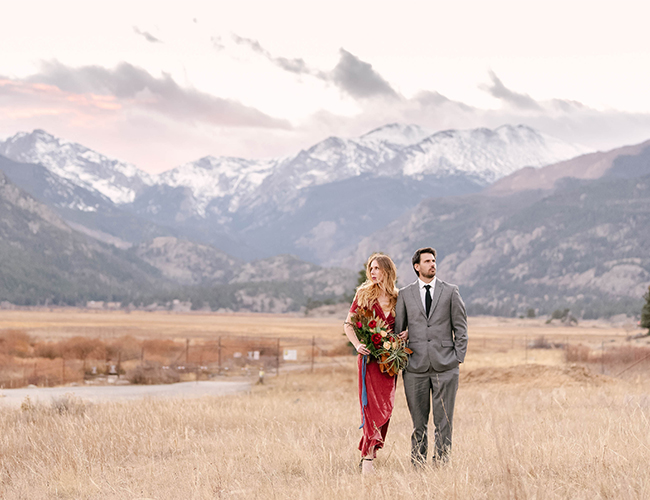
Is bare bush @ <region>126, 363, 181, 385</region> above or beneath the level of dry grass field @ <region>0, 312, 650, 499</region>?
beneath

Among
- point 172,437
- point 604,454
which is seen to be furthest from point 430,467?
point 172,437

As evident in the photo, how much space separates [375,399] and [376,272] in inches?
50.7

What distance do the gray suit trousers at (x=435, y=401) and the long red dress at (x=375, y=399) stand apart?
211 mm

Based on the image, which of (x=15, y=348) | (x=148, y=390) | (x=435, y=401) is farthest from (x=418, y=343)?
(x=15, y=348)

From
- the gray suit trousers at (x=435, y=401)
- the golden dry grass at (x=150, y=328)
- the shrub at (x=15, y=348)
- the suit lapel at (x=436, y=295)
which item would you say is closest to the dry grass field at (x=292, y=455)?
the gray suit trousers at (x=435, y=401)

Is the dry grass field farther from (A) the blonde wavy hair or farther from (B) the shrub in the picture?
(B) the shrub

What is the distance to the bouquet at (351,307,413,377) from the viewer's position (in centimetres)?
709

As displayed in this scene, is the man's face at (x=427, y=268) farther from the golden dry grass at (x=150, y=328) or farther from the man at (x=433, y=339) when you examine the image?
the golden dry grass at (x=150, y=328)

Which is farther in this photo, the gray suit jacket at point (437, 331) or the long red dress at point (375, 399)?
the long red dress at point (375, 399)

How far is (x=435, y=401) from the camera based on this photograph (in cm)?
726

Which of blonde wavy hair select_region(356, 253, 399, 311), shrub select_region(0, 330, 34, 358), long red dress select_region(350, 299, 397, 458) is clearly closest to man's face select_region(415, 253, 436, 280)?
blonde wavy hair select_region(356, 253, 399, 311)

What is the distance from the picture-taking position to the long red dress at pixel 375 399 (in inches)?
286

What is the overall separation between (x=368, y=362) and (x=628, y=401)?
9.51 m

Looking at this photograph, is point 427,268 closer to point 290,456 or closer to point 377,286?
point 377,286
